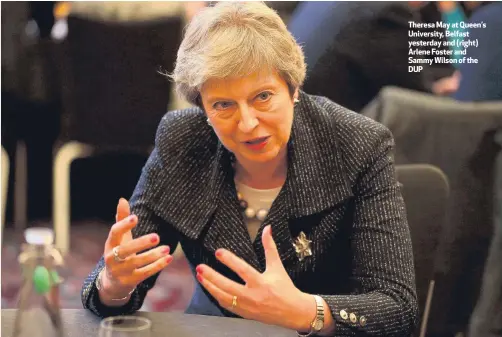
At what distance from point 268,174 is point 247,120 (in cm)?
24

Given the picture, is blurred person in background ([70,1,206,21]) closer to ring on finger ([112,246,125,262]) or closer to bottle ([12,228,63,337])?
ring on finger ([112,246,125,262])

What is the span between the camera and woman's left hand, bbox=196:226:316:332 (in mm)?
1235

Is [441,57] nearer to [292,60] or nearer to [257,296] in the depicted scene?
[292,60]

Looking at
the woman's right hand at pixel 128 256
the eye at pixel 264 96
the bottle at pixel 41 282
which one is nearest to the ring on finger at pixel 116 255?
the woman's right hand at pixel 128 256

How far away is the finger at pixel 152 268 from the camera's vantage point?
1.29 meters

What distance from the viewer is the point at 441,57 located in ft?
7.63

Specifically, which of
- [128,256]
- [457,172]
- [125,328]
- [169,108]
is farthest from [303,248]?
[169,108]

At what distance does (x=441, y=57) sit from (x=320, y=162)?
886mm

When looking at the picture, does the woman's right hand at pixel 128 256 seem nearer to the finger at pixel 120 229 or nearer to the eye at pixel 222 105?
the finger at pixel 120 229

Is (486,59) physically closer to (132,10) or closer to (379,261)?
(379,261)

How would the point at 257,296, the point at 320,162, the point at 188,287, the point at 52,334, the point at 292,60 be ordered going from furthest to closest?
the point at 188,287 → the point at 320,162 → the point at 292,60 → the point at 257,296 → the point at 52,334

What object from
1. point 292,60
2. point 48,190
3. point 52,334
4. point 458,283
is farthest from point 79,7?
point 52,334

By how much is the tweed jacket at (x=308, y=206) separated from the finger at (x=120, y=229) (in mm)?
218

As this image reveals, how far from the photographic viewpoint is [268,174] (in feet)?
5.53
